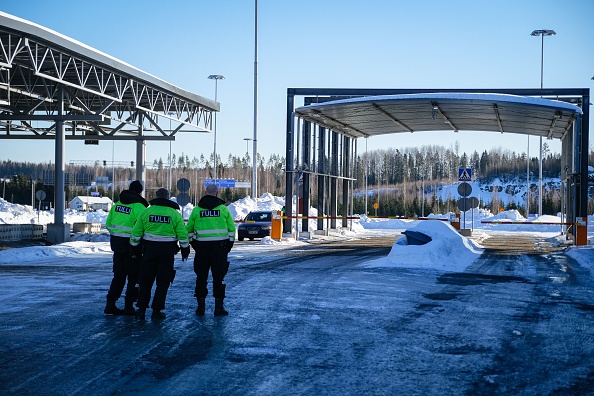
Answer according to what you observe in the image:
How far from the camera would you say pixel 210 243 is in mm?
10836

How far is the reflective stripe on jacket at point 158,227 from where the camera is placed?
34.9 ft

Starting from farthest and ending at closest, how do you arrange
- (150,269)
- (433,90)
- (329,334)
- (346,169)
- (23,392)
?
(346,169)
(433,90)
(150,269)
(329,334)
(23,392)

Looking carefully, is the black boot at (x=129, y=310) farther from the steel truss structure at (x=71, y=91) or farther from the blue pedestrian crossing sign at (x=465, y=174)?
the blue pedestrian crossing sign at (x=465, y=174)

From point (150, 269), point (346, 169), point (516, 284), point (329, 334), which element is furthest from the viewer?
point (346, 169)

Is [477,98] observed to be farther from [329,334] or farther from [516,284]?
[329,334]

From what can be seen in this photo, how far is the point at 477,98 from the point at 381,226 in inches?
1436

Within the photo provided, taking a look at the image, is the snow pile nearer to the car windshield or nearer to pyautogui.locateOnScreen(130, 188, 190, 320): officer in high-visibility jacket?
pyautogui.locateOnScreen(130, 188, 190, 320): officer in high-visibility jacket

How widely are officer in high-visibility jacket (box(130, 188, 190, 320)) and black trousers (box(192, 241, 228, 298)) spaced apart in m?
0.23

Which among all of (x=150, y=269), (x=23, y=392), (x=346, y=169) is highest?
(x=346, y=169)

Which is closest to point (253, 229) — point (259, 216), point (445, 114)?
point (259, 216)

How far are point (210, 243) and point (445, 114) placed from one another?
22.2 m

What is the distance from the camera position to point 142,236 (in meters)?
10.7

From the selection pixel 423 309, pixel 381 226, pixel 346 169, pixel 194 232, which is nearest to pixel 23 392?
pixel 194 232

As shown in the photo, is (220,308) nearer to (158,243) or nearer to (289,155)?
(158,243)
